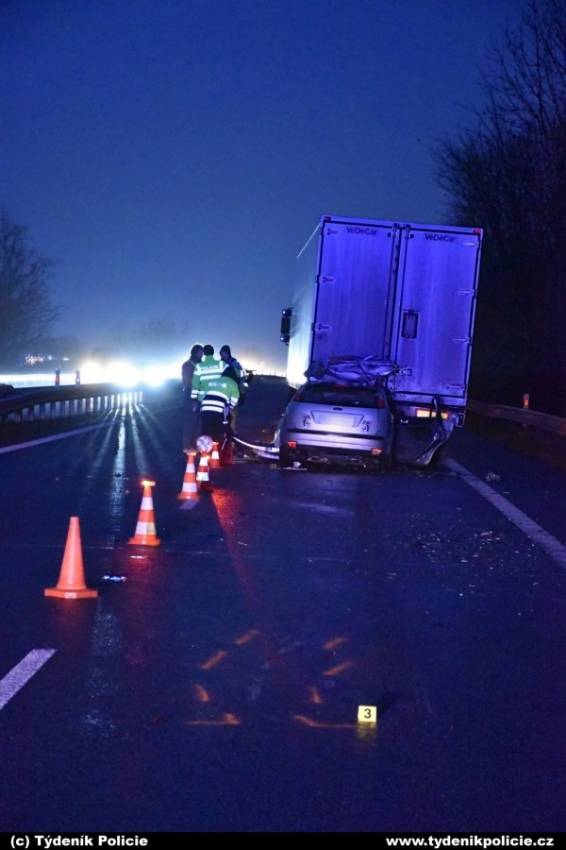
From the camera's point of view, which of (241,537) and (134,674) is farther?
(241,537)

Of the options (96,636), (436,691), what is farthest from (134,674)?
(436,691)

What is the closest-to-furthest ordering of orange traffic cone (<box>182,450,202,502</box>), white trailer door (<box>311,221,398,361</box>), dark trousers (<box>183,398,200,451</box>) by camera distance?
orange traffic cone (<box>182,450,202,502</box>) < dark trousers (<box>183,398,200,451</box>) < white trailer door (<box>311,221,398,361</box>)

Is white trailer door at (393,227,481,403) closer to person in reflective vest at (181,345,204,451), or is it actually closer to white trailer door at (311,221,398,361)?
white trailer door at (311,221,398,361)

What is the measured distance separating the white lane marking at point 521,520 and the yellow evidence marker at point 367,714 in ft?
18.3

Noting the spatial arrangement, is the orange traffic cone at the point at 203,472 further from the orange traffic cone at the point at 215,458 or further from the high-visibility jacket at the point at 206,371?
the orange traffic cone at the point at 215,458

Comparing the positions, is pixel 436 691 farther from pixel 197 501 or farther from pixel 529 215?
pixel 529 215

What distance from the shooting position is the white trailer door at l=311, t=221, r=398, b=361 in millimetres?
21641

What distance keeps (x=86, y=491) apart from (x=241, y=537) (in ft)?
13.4

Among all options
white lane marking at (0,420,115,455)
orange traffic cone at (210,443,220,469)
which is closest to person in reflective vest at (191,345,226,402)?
orange traffic cone at (210,443,220,469)

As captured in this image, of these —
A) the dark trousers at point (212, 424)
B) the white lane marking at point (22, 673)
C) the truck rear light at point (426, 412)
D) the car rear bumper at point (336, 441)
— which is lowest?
the white lane marking at point (22, 673)

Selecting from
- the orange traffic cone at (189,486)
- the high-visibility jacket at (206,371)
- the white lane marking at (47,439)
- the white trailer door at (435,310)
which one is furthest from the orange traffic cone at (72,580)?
the white trailer door at (435,310)

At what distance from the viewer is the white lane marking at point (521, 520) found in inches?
486

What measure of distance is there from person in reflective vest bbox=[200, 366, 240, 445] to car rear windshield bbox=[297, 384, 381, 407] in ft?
5.65

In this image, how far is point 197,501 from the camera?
1520 centimetres
